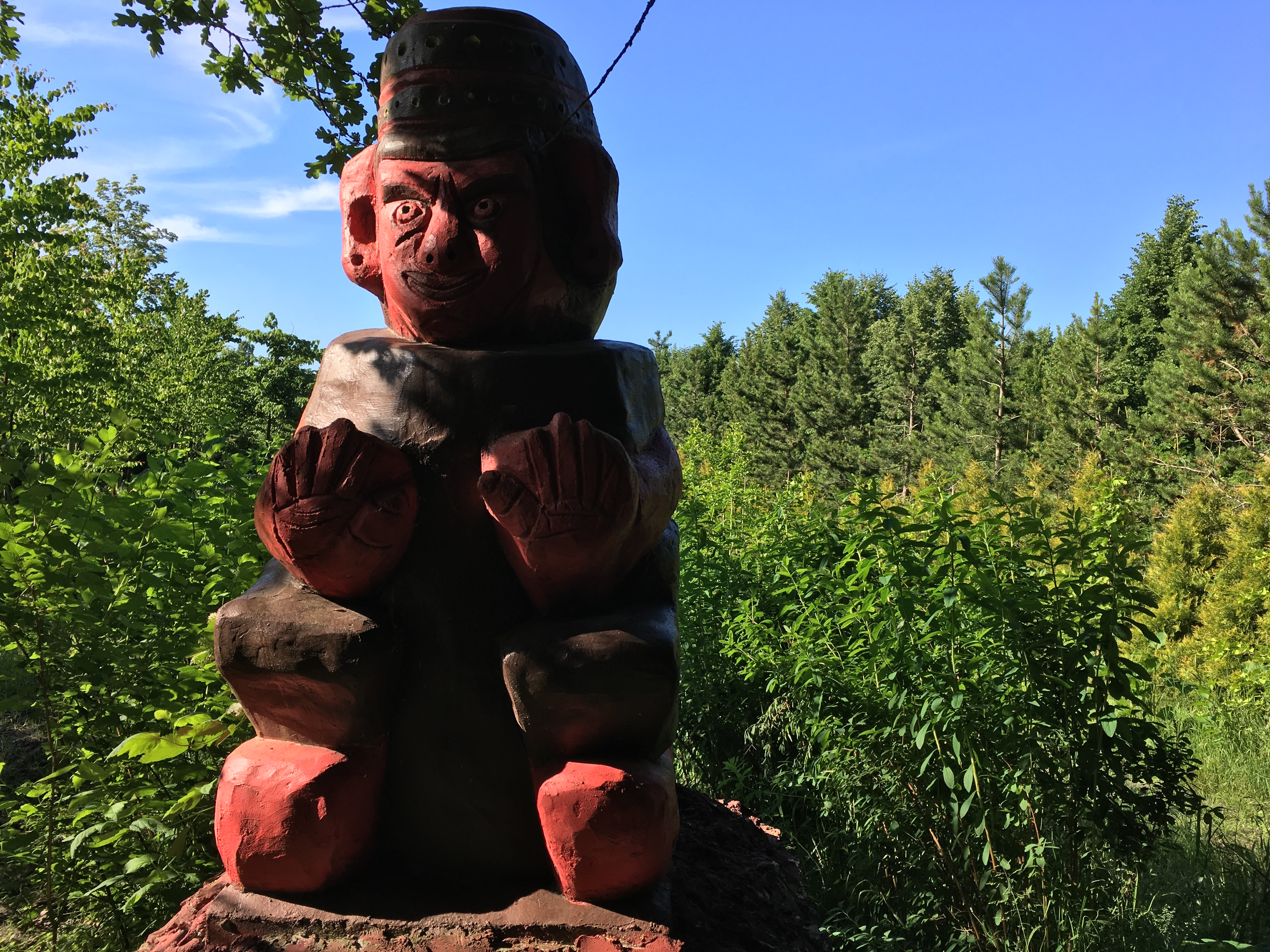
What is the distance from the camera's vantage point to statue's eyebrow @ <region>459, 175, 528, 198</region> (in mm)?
1891

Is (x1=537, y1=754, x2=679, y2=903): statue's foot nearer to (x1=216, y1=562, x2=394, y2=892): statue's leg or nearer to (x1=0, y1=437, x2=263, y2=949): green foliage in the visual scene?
(x1=216, y1=562, x2=394, y2=892): statue's leg

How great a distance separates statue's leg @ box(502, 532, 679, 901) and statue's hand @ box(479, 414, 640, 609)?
169 millimetres

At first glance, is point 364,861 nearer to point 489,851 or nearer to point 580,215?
point 489,851

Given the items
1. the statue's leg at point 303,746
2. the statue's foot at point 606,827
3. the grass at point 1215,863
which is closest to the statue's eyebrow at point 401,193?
the statue's leg at point 303,746

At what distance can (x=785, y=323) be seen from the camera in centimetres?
4391

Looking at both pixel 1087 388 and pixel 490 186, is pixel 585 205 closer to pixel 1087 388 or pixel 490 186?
pixel 490 186

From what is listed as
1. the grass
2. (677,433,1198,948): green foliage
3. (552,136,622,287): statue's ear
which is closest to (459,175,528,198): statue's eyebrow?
(552,136,622,287): statue's ear

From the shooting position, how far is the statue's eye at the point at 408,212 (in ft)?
6.28

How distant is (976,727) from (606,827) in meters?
1.81

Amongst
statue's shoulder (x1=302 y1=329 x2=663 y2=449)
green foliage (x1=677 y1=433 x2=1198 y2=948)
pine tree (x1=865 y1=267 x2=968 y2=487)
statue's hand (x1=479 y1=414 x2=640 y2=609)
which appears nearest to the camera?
statue's hand (x1=479 y1=414 x2=640 y2=609)

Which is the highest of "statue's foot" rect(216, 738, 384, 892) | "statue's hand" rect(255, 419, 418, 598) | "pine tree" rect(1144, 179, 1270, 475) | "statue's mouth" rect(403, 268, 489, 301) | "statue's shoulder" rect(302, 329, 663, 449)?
"pine tree" rect(1144, 179, 1270, 475)

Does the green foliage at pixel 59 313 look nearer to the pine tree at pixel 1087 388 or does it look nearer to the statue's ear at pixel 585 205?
the statue's ear at pixel 585 205

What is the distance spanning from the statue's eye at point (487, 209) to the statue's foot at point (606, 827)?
1.18 metres

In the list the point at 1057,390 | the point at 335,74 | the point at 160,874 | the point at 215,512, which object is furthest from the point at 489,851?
the point at 1057,390
